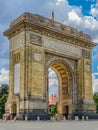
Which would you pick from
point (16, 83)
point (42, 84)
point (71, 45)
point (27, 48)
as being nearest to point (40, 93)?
point (42, 84)

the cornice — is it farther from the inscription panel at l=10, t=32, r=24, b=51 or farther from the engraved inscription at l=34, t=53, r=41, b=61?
the engraved inscription at l=34, t=53, r=41, b=61

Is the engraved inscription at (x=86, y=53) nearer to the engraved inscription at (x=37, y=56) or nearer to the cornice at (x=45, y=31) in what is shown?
the cornice at (x=45, y=31)

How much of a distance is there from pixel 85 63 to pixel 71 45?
12.0 feet

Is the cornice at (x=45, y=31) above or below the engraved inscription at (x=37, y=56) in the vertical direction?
above

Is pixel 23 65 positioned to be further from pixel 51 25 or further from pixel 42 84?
pixel 51 25

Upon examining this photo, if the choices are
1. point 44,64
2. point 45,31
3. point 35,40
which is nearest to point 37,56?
point 44,64

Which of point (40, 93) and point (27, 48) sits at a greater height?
point (27, 48)

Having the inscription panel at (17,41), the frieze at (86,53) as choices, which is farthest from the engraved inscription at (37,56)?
the frieze at (86,53)

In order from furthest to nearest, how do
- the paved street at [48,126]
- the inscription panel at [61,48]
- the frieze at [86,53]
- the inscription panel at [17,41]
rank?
the frieze at [86,53]
the inscription panel at [61,48]
the inscription panel at [17,41]
the paved street at [48,126]

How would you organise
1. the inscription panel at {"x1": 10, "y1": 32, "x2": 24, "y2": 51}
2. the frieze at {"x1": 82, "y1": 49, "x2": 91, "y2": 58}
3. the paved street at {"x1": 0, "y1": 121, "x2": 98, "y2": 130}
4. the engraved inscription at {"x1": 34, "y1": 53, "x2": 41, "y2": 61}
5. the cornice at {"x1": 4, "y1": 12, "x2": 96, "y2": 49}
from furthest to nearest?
the frieze at {"x1": 82, "y1": 49, "x2": 91, "y2": 58} < the inscription panel at {"x1": 10, "y1": 32, "x2": 24, "y2": 51} < the engraved inscription at {"x1": 34, "y1": 53, "x2": 41, "y2": 61} < the cornice at {"x1": 4, "y1": 12, "x2": 96, "y2": 49} < the paved street at {"x1": 0, "y1": 121, "x2": 98, "y2": 130}

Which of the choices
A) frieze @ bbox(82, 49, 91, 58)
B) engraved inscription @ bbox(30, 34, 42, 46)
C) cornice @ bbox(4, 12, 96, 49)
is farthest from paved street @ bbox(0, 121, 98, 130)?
frieze @ bbox(82, 49, 91, 58)

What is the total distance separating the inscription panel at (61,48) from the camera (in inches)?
1328

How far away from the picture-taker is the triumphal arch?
31062mm

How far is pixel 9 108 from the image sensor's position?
32.4 meters
